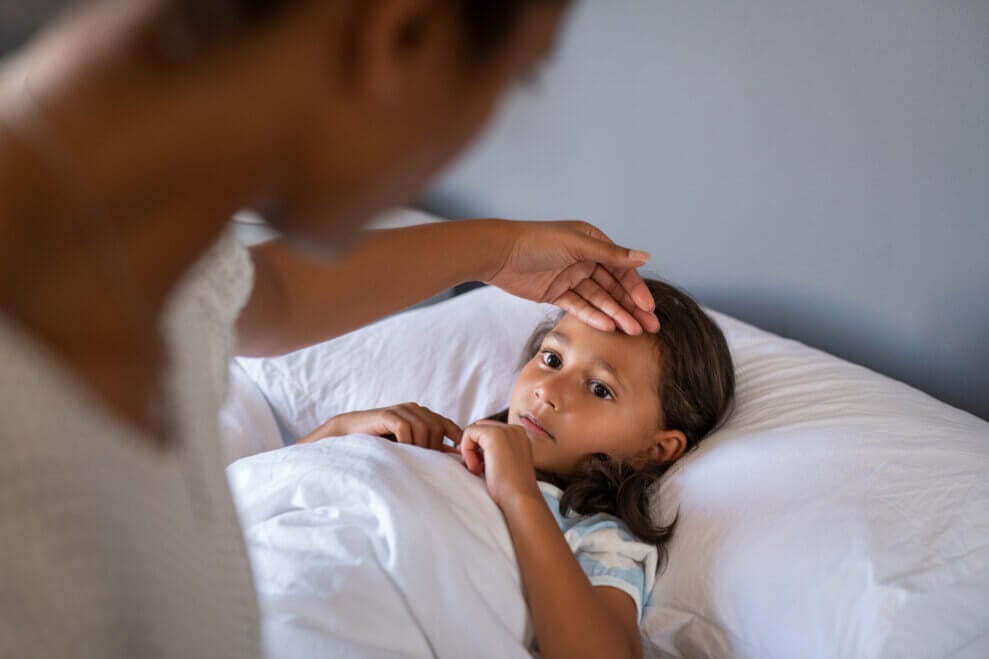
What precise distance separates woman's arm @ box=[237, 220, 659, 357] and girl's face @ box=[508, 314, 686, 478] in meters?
0.06

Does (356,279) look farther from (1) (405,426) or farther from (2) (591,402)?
(2) (591,402)

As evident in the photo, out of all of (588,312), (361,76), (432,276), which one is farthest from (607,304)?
(361,76)

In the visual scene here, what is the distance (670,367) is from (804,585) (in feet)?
1.26

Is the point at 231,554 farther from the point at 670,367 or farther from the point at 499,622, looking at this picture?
the point at 670,367

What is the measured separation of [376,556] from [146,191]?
1.86 ft

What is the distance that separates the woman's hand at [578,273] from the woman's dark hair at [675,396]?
0.08 m

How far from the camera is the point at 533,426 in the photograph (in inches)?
48.2

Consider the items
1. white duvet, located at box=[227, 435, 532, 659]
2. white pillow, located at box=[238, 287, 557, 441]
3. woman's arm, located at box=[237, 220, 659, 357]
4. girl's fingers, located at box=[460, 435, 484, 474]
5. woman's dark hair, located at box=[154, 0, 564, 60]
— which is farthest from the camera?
white pillow, located at box=[238, 287, 557, 441]

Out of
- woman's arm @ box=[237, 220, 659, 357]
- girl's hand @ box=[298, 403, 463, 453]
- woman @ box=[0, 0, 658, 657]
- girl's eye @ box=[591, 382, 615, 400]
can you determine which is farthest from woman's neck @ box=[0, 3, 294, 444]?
girl's eye @ box=[591, 382, 615, 400]

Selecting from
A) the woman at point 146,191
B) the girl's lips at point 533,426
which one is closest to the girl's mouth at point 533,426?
the girl's lips at point 533,426

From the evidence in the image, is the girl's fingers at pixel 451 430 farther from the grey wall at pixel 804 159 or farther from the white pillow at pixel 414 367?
the grey wall at pixel 804 159

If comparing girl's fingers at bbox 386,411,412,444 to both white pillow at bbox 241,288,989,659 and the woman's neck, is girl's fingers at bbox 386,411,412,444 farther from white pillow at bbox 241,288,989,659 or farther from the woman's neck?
the woman's neck

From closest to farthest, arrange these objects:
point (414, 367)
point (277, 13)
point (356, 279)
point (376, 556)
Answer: point (277, 13)
point (376, 556)
point (356, 279)
point (414, 367)

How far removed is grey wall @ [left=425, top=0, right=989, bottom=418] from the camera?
1.23 meters
